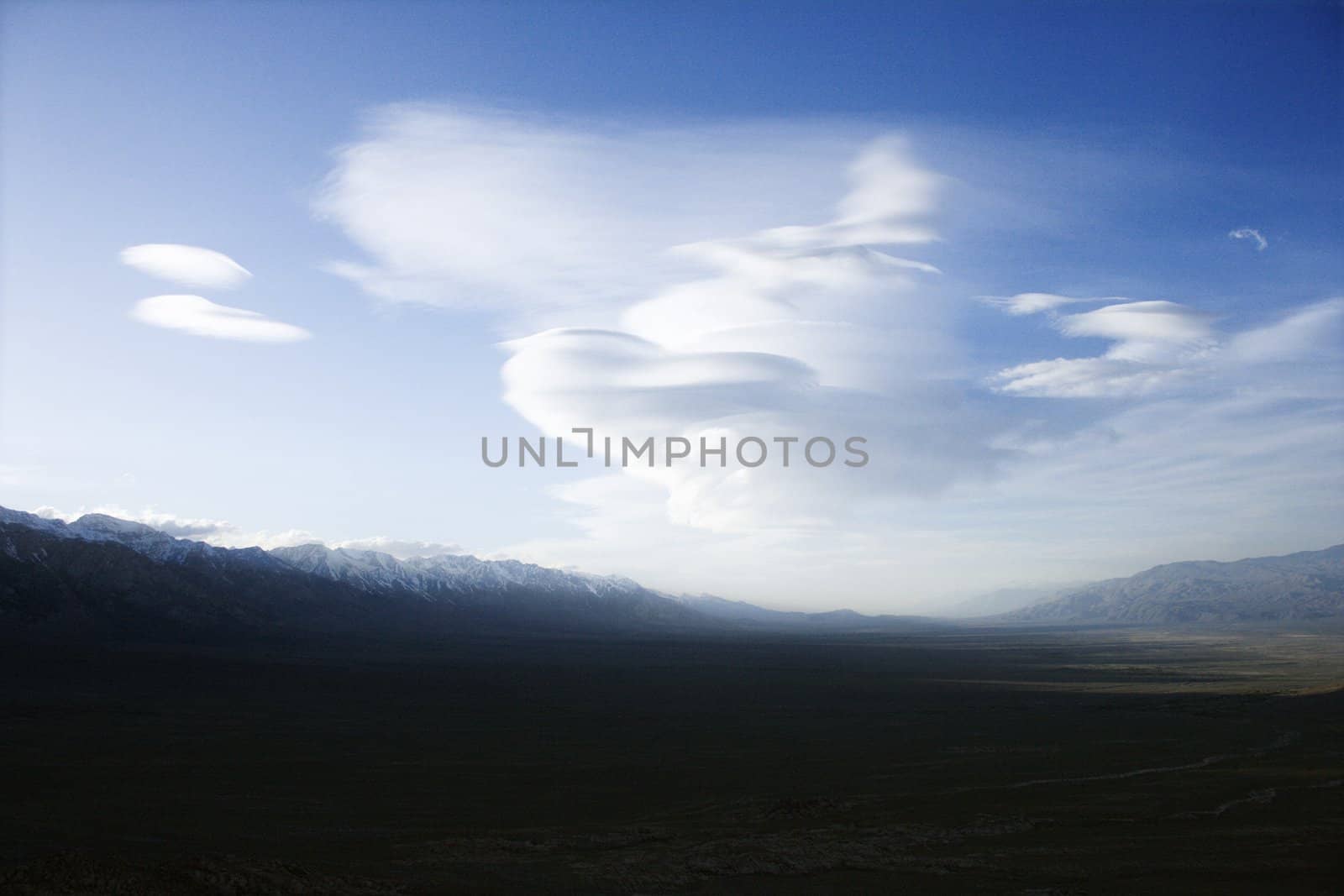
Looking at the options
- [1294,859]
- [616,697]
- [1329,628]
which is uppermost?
[1294,859]

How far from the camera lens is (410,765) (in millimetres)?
35344

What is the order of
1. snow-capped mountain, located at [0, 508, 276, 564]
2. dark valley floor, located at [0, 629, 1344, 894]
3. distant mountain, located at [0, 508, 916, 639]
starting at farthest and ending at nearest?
snow-capped mountain, located at [0, 508, 276, 564]
distant mountain, located at [0, 508, 916, 639]
dark valley floor, located at [0, 629, 1344, 894]

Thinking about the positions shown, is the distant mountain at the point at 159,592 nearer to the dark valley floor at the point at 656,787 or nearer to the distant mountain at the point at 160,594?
the distant mountain at the point at 160,594

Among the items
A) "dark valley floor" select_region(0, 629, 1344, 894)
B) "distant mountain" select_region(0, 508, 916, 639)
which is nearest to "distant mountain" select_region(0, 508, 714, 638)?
"distant mountain" select_region(0, 508, 916, 639)

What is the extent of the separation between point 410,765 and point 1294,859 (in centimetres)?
3198

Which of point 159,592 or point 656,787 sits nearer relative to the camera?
point 656,787

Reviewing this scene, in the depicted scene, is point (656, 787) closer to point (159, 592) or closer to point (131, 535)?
point (159, 592)

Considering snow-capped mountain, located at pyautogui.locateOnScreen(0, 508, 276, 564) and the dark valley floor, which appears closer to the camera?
the dark valley floor

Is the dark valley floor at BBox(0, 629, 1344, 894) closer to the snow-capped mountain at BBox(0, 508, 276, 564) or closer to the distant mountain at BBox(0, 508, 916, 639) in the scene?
the distant mountain at BBox(0, 508, 916, 639)

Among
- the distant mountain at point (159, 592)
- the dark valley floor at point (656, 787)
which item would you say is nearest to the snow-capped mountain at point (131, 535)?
the distant mountain at point (159, 592)

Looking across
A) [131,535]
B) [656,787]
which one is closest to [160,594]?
[131,535]

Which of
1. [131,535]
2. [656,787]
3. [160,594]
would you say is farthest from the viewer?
[131,535]

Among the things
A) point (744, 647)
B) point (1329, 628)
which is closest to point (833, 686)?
point (744, 647)

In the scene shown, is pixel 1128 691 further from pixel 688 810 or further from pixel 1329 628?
pixel 1329 628
